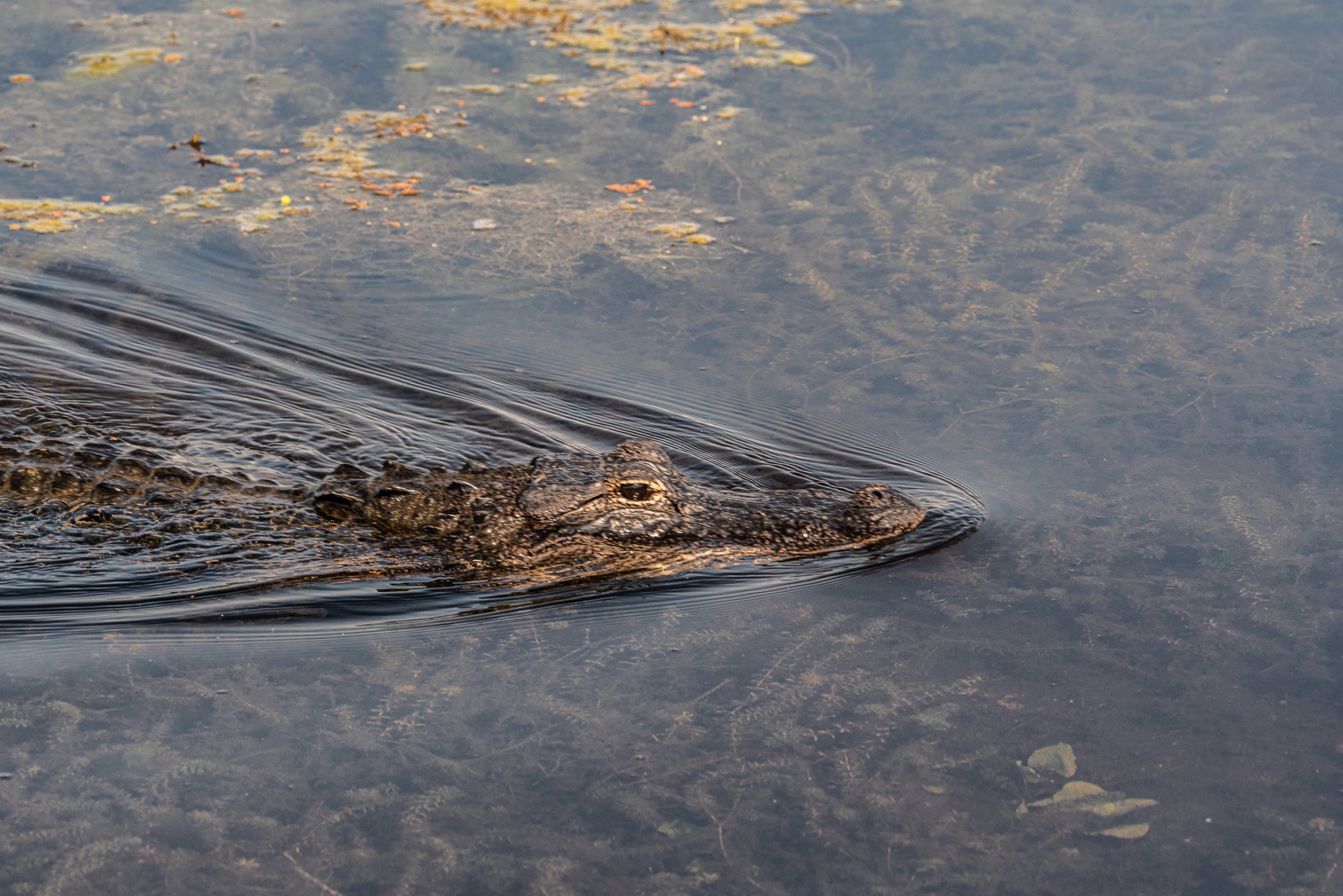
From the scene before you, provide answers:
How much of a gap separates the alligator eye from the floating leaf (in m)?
1.84

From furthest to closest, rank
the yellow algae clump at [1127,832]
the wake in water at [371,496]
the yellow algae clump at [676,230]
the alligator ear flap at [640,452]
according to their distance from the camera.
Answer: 1. the yellow algae clump at [676,230]
2. the alligator ear flap at [640,452]
3. the wake in water at [371,496]
4. the yellow algae clump at [1127,832]

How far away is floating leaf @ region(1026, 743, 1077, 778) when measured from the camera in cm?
406

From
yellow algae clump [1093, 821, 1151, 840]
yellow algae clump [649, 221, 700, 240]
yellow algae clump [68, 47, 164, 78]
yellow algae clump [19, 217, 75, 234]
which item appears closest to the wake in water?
yellow algae clump [19, 217, 75, 234]

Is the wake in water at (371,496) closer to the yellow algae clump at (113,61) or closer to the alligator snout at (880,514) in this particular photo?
the alligator snout at (880,514)

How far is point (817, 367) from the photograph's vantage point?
618 cm

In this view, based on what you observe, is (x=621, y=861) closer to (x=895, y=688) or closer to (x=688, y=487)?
(x=895, y=688)

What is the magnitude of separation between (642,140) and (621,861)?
5.59 meters

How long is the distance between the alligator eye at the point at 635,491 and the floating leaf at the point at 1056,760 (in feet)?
6.02

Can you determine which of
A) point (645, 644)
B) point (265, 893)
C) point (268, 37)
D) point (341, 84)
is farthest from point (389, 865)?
point (268, 37)

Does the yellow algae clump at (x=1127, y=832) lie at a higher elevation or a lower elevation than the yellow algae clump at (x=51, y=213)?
lower

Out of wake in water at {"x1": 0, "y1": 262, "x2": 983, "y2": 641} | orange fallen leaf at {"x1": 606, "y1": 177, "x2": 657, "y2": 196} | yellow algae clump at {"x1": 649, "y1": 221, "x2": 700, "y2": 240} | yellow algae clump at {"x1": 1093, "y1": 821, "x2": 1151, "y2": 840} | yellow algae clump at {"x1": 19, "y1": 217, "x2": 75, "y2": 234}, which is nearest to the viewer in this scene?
yellow algae clump at {"x1": 1093, "y1": 821, "x2": 1151, "y2": 840}

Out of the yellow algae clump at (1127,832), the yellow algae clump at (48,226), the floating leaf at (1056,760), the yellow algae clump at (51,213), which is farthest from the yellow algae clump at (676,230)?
the yellow algae clump at (1127,832)

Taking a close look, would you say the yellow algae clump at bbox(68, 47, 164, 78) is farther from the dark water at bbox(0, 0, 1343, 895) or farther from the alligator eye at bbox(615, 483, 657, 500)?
the alligator eye at bbox(615, 483, 657, 500)

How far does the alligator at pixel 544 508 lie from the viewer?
16.7 feet
